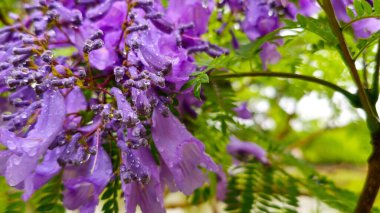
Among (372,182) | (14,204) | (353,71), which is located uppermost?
(353,71)

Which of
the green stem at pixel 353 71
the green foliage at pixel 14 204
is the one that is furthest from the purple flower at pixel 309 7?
the green foliage at pixel 14 204

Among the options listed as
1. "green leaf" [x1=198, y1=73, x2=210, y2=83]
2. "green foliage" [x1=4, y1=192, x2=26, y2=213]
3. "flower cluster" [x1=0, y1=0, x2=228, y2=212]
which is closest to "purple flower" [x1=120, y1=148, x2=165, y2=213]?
"flower cluster" [x1=0, y1=0, x2=228, y2=212]

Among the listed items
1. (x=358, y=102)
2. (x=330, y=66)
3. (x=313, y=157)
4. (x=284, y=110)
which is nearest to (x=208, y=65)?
(x=358, y=102)

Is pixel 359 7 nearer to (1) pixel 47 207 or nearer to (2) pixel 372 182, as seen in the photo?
(2) pixel 372 182

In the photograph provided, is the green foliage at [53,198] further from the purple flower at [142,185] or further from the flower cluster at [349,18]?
the flower cluster at [349,18]

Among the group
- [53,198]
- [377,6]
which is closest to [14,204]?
[53,198]

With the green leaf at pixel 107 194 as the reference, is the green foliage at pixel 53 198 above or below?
below
